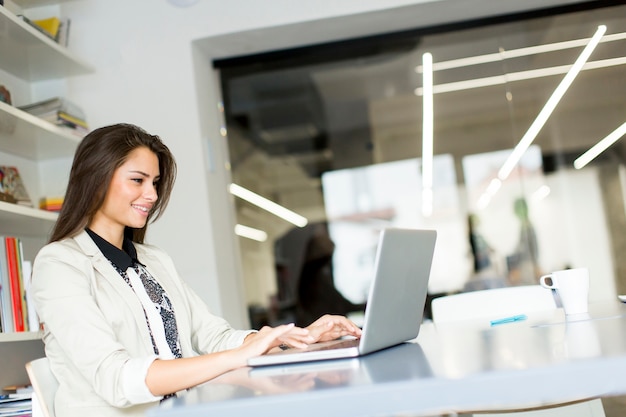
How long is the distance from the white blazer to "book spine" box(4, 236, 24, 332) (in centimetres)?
82

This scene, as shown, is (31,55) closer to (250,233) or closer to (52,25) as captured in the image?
(52,25)

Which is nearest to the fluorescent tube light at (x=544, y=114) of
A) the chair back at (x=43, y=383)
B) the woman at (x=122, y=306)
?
the woman at (x=122, y=306)

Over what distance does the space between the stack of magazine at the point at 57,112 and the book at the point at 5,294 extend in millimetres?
779

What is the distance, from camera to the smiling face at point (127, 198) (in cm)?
212

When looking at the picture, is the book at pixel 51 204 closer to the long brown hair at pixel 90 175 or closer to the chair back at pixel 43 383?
the long brown hair at pixel 90 175

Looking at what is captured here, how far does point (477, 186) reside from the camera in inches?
160

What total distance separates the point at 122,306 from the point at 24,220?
129 cm

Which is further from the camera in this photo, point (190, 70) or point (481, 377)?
point (190, 70)

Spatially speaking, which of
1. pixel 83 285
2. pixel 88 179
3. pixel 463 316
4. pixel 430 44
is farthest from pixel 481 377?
pixel 430 44

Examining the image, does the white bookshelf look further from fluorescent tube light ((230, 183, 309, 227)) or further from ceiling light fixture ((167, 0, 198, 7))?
fluorescent tube light ((230, 183, 309, 227))

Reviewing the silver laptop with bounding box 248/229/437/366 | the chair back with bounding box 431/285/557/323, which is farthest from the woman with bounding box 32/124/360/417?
the chair back with bounding box 431/285/557/323

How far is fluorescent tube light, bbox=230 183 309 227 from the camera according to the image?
4168mm

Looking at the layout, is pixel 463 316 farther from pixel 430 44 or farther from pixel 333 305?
pixel 430 44

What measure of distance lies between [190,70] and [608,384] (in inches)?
130
